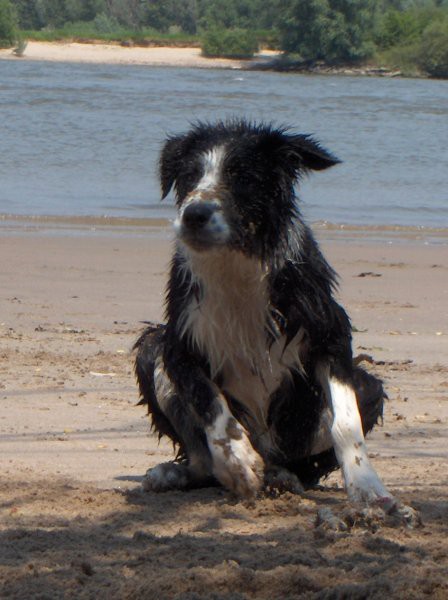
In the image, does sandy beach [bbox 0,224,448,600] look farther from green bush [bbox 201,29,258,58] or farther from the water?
green bush [bbox 201,29,258,58]

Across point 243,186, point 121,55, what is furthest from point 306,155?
point 121,55

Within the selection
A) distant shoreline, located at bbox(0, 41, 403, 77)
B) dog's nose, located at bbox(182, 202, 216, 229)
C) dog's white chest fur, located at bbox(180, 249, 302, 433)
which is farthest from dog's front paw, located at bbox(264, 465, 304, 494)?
distant shoreline, located at bbox(0, 41, 403, 77)

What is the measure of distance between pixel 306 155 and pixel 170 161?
63 cm

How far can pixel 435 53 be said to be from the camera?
68.0 meters

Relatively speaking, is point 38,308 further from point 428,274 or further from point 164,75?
point 164,75

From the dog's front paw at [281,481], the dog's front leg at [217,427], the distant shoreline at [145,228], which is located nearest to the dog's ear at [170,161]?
the dog's front leg at [217,427]

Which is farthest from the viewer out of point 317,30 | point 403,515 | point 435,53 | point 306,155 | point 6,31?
point 6,31

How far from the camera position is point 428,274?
12.6 metres

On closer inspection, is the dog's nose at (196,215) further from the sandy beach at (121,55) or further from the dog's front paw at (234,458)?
the sandy beach at (121,55)

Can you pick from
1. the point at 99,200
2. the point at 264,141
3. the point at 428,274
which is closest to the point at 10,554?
the point at 264,141

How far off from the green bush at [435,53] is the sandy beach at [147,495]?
193ft

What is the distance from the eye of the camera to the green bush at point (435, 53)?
6769 cm

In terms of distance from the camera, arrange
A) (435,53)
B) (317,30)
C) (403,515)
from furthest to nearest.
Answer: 1. (317,30)
2. (435,53)
3. (403,515)

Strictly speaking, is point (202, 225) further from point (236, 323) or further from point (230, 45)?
point (230, 45)
